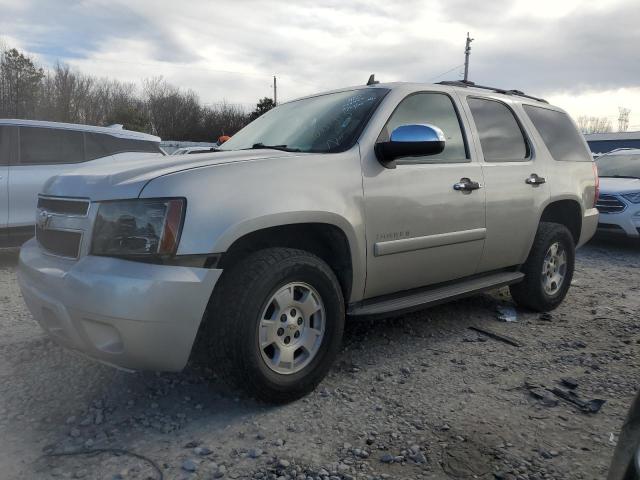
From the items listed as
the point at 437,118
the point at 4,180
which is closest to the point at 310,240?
the point at 437,118

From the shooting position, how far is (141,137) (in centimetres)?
730

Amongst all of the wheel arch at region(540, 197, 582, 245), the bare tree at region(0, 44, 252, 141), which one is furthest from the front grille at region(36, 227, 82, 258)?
the bare tree at region(0, 44, 252, 141)

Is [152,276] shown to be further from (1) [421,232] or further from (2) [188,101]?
(2) [188,101]

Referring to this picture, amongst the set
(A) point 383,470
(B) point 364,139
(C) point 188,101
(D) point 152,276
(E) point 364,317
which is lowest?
(A) point 383,470

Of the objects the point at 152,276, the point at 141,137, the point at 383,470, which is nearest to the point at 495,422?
the point at 383,470

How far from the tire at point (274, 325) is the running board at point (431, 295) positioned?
1.02 ft

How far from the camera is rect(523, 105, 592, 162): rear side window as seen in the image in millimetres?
4645

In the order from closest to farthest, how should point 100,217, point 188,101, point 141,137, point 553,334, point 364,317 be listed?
point 100,217, point 364,317, point 553,334, point 141,137, point 188,101

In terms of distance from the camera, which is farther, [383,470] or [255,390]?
[255,390]

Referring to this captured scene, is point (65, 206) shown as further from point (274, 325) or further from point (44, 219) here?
point (274, 325)

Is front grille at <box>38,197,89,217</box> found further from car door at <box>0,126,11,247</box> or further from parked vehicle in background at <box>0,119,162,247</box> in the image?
car door at <box>0,126,11,247</box>

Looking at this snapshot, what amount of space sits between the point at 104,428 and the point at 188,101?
184 feet

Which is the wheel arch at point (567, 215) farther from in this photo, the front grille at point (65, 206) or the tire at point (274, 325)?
the front grille at point (65, 206)

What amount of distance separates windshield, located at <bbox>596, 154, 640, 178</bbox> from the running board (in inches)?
254
